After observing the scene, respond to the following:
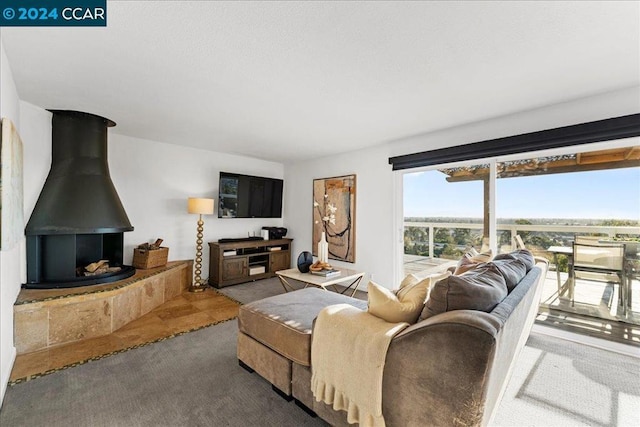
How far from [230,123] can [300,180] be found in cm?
235

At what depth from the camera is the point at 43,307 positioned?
2.39 meters

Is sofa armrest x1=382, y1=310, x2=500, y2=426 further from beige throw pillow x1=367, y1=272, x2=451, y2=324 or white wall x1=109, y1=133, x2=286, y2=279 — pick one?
white wall x1=109, y1=133, x2=286, y2=279

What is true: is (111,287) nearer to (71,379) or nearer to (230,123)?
(71,379)

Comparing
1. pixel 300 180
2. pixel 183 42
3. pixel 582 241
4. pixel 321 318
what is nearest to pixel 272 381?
pixel 321 318

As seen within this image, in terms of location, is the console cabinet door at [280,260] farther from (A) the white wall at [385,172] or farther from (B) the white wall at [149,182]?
(B) the white wall at [149,182]

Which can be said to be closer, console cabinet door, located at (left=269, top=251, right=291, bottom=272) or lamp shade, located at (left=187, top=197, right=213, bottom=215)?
lamp shade, located at (left=187, top=197, right=213, bottom=215)

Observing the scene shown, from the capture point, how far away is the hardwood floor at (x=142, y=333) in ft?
6.99

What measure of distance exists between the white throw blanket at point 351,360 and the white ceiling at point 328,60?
1679 millimetres

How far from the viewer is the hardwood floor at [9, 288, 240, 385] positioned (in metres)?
2.13

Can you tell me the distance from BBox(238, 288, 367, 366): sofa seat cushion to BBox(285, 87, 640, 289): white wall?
200 cm

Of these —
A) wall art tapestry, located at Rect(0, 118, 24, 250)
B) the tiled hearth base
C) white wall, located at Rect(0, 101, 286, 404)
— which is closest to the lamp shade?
white wall, located at Rect(0, 101, 286, 404)

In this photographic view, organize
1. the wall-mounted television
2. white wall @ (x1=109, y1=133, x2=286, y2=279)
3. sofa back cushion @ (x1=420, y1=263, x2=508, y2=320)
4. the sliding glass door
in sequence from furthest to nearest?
the wall-mounted television < white wall @ (x1=109, y1=133, x2=286, y2=279) < the sliding glass door < sofa back cushion @ (x1=420, y1=263, x2=508, y2=320)

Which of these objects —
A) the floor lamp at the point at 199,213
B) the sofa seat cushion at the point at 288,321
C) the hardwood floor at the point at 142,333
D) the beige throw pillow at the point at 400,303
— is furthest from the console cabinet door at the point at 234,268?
the beige throw pillow at the point at 400,303

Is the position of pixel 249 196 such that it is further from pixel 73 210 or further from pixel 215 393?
pixel 215 393
